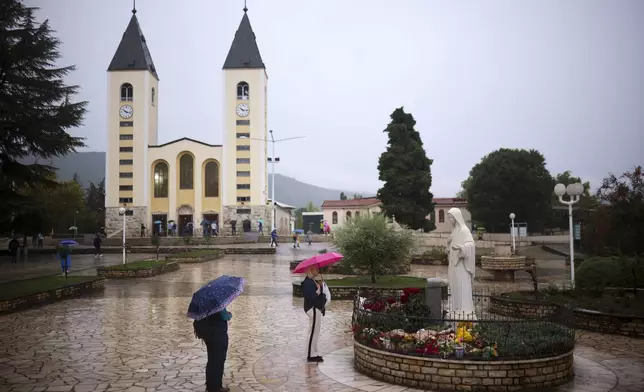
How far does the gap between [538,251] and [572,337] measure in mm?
35054

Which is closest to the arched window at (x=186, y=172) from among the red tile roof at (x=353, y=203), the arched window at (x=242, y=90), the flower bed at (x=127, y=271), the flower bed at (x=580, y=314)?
the arched window at (x=242, y=90)

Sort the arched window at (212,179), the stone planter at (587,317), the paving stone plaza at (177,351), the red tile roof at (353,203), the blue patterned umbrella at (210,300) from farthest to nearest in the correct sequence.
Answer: the red tile roof at (353,203), the arched window at (212,179), the stone planter at (587,317), the paving stone plaza at (177,351), the blue patterned umbrella at (210,300)

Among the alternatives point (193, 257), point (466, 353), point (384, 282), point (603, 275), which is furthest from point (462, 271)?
point (193, 257)

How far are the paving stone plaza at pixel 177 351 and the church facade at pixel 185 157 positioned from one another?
46.6 metres

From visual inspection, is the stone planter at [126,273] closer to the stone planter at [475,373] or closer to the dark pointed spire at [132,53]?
the stone planter at [475,373]

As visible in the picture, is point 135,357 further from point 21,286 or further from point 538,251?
point 538,251

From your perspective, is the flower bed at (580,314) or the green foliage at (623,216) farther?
the green foliage at (623,216)

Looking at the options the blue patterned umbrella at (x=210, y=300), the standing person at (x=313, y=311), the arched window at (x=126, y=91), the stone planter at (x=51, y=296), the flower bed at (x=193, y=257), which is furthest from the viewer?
the arched window at (x=126, y=91)

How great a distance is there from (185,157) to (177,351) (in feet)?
193

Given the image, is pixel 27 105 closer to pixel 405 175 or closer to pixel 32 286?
pixel 32 286

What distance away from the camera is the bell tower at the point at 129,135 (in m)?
64.1

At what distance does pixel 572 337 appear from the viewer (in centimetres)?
789

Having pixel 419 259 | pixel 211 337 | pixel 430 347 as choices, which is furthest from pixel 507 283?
pixel 211 337

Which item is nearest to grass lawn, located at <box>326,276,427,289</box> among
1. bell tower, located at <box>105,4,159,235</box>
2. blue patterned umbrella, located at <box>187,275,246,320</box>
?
blue patterned umbrella, located at <box>187,275,246,320</box>
